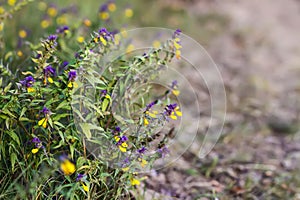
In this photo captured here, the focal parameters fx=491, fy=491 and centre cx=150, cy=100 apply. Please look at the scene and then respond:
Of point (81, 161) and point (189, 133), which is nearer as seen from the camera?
point (81, 161)

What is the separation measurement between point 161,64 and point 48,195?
2.85 ft

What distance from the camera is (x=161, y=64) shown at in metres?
2.56

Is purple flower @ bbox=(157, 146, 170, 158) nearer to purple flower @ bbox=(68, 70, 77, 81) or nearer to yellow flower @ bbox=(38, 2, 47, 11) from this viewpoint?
purple flower @ bbox=(68, 70, 77, 81)

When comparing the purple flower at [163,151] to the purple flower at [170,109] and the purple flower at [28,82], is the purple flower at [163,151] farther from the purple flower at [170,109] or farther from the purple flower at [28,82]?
the purple flower at [28,82]

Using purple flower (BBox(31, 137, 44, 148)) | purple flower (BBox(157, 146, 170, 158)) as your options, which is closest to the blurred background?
purple flower (BBox(157, 146, 170, 158))

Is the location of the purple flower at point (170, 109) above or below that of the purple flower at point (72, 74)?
above

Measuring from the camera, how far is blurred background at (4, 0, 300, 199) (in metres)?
3.15

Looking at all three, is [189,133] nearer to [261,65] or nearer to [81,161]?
[81,161]

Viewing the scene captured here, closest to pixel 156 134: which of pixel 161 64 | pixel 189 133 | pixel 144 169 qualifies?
pixel 144 169

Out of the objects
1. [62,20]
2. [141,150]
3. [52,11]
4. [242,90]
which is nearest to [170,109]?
[141,150]

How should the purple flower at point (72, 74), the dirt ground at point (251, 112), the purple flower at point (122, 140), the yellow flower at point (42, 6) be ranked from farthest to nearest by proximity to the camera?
the yellow flower at point (42, 6) < the dirt ground at point (251, 112) < the purple flower at point (122, 140) < the purple flower at point (72, 74)

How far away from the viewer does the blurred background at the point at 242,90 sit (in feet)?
10.3

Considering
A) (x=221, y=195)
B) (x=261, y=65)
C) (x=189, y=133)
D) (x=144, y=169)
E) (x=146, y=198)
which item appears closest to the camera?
(x=144, y=169)

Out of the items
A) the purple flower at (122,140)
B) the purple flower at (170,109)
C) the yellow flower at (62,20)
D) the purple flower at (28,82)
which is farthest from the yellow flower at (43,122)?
the yellow flower at (62,20)
